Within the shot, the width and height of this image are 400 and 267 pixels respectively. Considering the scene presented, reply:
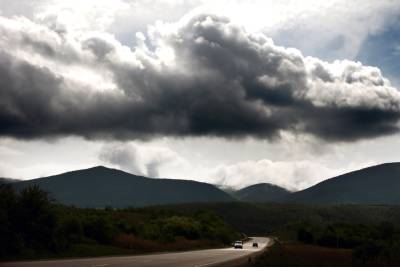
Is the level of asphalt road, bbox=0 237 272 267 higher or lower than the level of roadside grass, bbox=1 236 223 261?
lower

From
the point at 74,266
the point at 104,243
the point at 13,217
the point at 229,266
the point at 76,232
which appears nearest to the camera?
the point at 74,266

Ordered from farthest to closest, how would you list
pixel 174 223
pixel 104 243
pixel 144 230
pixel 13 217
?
pixel 174 223, pixel 144 230, pixel 104 243, pixel 13 217

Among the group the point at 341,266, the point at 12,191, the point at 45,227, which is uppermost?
the point at 12,191

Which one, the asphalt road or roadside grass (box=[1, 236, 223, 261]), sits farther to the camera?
roadside grass (box=[1, 236, 223, 261])

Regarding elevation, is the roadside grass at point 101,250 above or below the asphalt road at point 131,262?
above

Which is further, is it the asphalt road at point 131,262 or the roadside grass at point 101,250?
the roadside grass at point 101,250

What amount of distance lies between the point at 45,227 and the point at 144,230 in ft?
122

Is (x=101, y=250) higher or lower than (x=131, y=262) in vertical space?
higher

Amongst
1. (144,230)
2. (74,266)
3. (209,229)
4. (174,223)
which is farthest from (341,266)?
(209,229)

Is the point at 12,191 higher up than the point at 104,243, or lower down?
higher up

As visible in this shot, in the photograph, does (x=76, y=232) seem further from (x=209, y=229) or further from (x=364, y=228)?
(x=364, y=228)

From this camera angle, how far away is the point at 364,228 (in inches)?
5281

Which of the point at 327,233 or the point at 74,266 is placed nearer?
the point at 74,266

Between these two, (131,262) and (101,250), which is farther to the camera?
(101,250)
